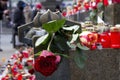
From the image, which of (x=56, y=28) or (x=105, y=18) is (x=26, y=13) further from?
(x=56, y=28)

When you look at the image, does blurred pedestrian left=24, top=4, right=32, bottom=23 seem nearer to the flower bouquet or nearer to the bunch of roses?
the flower bouquet

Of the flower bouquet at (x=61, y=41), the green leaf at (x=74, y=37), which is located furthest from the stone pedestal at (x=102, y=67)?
the green leaf at (x=74, y=37)

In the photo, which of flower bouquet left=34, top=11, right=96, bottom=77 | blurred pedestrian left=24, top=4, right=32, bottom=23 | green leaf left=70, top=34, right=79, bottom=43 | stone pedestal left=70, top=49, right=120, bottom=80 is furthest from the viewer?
blurred pedestrian left=24, top=4, right=32, bottom=23

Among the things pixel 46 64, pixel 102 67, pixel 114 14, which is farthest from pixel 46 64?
pixel 114 14

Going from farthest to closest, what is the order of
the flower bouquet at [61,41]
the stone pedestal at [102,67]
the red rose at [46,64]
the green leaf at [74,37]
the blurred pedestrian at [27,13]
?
the blurred pedestrian at [27,13] < the stone pedestal at [102,67] < the green leaf at [74,37] < the flower bouquet at [61,41] < the red rose at [46,64]

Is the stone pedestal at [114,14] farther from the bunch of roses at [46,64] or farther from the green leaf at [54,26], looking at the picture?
the bunch of roses at [46,64]

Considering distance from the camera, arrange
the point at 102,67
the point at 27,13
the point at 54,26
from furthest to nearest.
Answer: the point at 27,13 < the point at 102,67 < the point at 54,26

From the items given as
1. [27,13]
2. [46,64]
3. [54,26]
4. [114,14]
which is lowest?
[27,13]

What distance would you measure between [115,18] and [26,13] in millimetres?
13866

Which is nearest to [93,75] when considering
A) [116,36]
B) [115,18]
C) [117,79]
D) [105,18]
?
[117,79]

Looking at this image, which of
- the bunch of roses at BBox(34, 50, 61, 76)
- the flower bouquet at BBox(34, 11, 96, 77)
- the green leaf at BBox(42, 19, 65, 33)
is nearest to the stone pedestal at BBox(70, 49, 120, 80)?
the flower bouquet at BBox(34, 11, 96, 77)

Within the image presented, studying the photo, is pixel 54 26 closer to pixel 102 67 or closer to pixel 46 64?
pixel 46 64

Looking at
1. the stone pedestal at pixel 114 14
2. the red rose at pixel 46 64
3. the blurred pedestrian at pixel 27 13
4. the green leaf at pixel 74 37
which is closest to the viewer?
the red rose at pixel 46 64

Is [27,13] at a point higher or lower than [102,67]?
lower
